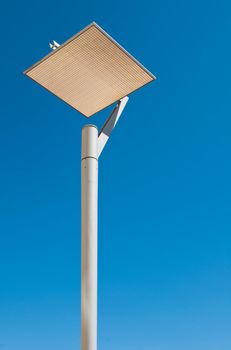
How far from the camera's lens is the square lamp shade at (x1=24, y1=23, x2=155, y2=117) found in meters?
8.72

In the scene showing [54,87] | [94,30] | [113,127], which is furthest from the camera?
[113,127]

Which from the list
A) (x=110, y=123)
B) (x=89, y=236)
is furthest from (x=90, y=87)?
(x=89, y=236)

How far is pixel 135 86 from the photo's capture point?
31.8ft

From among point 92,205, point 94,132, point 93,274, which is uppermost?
point 94,132

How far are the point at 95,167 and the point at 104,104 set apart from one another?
1.50 meters

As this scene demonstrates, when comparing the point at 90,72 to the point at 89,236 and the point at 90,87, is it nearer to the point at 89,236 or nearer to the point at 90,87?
the point at 90,87

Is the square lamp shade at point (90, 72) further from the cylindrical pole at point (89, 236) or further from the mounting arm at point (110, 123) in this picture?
the cylindrical pole at point (89, 236)

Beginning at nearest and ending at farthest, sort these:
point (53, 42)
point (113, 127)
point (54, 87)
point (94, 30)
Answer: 1. point (94, 30)
2. point (53, 42)
3. point (54, 87)
4. point (113, 127)

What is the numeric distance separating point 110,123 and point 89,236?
8.75 feet

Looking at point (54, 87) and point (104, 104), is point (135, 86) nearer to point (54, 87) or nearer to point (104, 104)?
point (104, 104)

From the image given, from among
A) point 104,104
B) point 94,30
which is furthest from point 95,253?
point 94,30

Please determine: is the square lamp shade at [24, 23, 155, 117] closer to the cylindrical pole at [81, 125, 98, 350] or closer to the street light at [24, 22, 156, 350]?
the street light at [24, 22, 156, 350]

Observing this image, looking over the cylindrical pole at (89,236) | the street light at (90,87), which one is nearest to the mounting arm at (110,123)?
the street light at (90,87)

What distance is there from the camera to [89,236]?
884 centimetres
